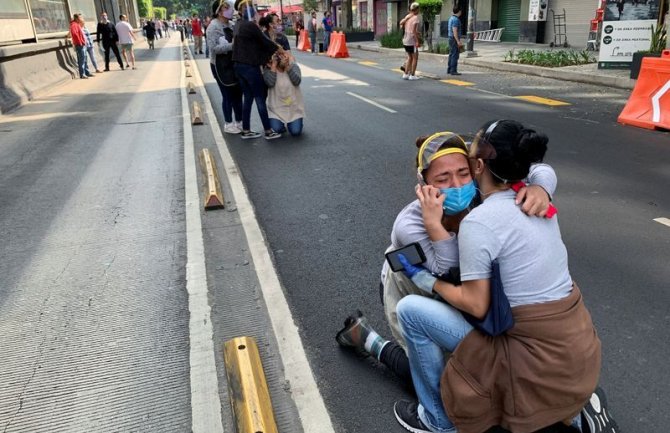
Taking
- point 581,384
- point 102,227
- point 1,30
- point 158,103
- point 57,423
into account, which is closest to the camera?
point 581,384

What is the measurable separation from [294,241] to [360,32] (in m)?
33.1

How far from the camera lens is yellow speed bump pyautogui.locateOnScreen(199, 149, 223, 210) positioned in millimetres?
5410

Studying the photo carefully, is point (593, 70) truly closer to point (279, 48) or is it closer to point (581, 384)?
point (279, 48)

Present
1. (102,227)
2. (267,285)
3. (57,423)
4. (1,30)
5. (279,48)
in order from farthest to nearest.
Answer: (1,30)
(279,48)
(102,227)
(267,285)
(57,423)

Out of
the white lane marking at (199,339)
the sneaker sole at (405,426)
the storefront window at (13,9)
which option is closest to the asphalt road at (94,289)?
the white lane marking at (199,339)

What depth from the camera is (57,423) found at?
2.59 m

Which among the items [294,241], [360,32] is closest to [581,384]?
[294,241]

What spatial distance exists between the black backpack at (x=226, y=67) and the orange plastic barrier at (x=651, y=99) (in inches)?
248

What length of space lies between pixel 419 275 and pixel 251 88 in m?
6.46

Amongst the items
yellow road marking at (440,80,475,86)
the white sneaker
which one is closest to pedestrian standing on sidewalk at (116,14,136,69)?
yellow road marking at (440,80,475,86)

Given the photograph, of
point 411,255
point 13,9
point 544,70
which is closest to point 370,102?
point 544,70

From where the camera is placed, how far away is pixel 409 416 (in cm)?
251

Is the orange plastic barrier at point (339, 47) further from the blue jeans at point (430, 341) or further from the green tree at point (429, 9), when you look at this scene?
the blue jeans at point (430, 341)

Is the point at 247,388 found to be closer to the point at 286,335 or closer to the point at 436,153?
the point at 286,335
